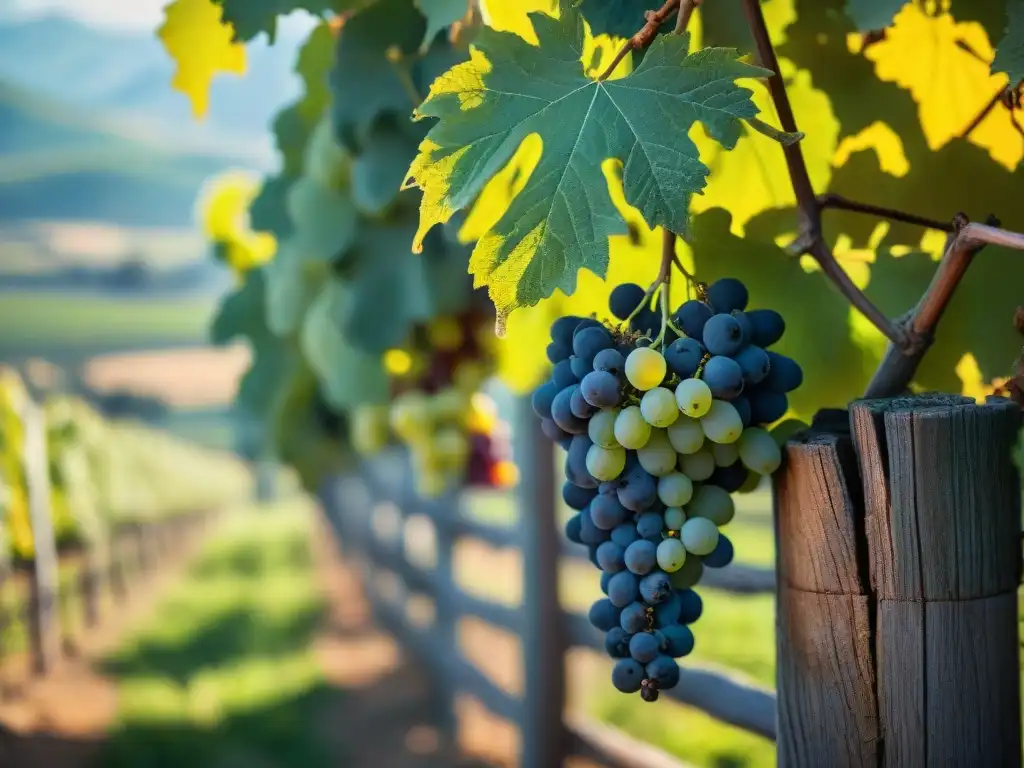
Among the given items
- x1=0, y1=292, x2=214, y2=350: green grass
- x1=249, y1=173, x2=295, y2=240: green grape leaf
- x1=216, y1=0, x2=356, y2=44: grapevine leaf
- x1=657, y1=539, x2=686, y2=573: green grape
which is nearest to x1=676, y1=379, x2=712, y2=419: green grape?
x1=657, y1=539, x2=686, y2=573: green grape

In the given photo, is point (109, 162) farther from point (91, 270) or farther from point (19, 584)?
point (19, 584)

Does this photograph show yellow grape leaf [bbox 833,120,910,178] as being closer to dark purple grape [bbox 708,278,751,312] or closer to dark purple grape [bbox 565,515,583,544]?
dark purple grape [bbox 708,278,751,312]

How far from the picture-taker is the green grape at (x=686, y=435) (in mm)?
683

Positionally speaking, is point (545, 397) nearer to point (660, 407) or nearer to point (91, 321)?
point (660, 407)

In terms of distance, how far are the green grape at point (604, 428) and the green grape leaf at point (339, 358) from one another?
0.93m

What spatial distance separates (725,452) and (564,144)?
0.25m

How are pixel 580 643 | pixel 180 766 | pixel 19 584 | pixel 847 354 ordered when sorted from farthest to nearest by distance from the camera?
pixel 19 584
pixel 180 766
pixel 580 643
pixel 847 354

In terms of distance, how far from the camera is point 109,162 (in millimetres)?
8266

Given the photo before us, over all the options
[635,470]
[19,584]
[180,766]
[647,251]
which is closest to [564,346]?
[635,470]

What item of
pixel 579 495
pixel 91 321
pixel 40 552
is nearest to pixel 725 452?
pixel 579 495

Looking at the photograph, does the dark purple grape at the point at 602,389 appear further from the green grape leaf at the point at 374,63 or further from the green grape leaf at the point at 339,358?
the green grape leaf at the point at 339,358

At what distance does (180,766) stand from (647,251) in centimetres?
370

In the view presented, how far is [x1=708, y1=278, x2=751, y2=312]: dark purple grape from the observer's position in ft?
2.33

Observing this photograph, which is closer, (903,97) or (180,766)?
(903,97)
